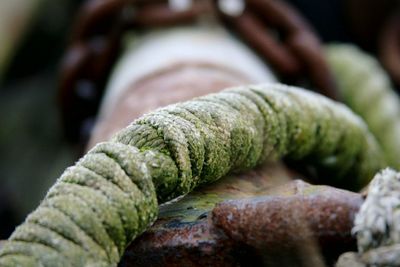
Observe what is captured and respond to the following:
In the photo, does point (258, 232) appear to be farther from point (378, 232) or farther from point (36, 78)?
point (36, 78)

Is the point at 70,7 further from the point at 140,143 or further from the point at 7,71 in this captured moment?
the point at 140,143

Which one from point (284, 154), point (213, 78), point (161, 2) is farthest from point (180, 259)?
point (161, 2)

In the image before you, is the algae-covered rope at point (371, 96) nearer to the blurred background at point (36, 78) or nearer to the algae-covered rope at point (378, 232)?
the blurred background at point (36, 78)

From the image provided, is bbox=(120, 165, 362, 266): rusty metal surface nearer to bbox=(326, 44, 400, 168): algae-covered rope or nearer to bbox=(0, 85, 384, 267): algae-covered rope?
bbox=(0, 85, 384, 267): algae-covered rope

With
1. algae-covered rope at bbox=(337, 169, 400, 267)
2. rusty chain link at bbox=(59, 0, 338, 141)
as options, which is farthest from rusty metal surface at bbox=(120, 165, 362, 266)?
rusty chain link at bbox=(59, 0, 338, 141)

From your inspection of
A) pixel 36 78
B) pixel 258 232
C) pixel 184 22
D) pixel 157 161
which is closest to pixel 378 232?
pixel 258 232

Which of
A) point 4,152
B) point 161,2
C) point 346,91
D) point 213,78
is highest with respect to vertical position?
Result: point 161,2
